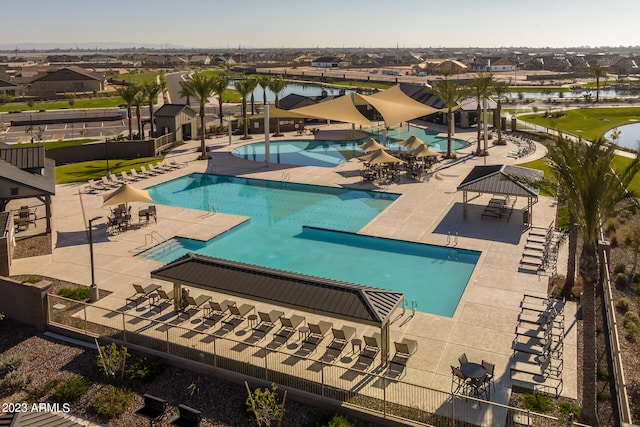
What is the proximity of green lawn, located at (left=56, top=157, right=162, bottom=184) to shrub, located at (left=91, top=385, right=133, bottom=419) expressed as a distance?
2603 cm

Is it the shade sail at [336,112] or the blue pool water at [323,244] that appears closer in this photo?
the blue pool water at [323,244]

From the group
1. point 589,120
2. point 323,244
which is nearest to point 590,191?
point 323,244

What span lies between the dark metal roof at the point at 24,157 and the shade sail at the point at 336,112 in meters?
21.7

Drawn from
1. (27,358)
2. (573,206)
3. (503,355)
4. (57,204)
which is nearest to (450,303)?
(503,355)

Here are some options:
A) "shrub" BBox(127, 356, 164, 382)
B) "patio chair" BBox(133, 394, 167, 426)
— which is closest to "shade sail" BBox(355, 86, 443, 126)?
"shrub" BBox(127, 356, 164, 382)

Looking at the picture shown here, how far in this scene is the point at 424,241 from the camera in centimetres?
2425

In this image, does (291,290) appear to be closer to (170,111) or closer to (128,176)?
(128,176)

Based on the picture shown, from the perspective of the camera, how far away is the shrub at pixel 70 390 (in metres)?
13.5

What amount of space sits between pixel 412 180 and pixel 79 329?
24.4 meters

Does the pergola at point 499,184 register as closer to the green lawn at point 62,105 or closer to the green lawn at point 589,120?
the green lawn at point 589,120

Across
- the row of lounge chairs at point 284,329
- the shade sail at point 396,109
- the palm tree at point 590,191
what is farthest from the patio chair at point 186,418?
the shade sail at point 396,109

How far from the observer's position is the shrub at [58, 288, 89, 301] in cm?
1895

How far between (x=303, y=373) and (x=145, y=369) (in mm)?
4454

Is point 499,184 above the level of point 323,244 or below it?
above
